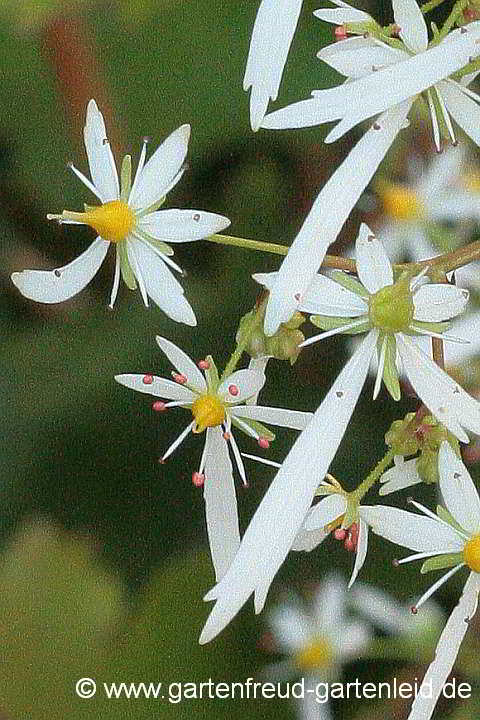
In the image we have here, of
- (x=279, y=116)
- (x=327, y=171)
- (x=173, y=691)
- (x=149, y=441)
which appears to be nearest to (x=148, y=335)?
(x=149, y=441)

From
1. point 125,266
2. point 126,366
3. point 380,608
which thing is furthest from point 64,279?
point 380,608

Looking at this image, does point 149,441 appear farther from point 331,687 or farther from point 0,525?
point 331,687

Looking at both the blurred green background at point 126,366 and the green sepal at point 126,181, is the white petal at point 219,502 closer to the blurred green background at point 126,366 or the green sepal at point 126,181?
the green sepal at point 126,181

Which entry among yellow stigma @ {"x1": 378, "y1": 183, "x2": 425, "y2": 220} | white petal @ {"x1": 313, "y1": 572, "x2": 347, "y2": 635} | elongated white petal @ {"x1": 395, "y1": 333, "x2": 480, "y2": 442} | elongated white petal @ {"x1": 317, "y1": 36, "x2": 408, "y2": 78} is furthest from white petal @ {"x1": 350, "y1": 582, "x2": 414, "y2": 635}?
elongated white petal @ {"x1": 317, "y1": 36, "x2": 408, "y2": 78}

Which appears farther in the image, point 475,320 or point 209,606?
point 209,606

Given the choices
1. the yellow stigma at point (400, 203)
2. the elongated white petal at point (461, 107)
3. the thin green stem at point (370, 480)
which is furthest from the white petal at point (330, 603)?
the elongated white petal at point (461, 107)

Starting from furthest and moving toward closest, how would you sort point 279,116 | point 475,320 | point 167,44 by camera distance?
point 167,44
point 475,320
point 279,116
